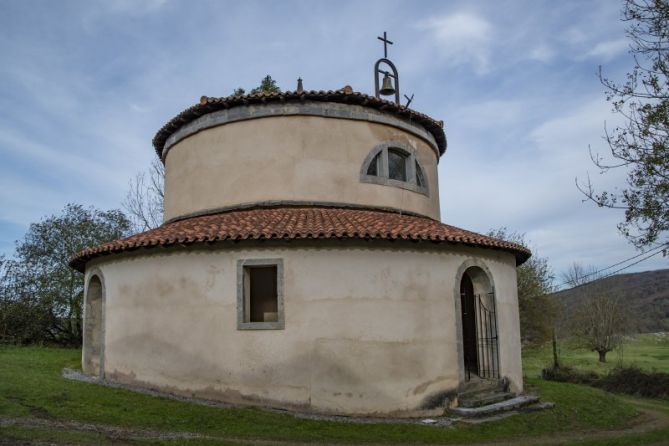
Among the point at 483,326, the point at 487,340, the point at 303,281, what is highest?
the point at 303,281

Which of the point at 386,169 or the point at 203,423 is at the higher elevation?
the point at 386,169

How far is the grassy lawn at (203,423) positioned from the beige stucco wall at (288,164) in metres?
5.17

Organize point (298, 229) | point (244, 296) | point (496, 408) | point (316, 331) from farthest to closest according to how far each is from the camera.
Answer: point (496, 408) < point (244, 296) < point (298, 229) < point (316, 331)

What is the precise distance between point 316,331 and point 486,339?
4.49 m

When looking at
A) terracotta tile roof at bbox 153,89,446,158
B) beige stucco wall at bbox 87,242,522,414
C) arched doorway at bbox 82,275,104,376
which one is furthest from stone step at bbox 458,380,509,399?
arched doorway at bbox 82,275,104,376

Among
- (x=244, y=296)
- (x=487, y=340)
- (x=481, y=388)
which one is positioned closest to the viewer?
(x=244, y=296)

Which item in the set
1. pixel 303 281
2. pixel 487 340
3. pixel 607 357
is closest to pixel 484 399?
pixel 487 340

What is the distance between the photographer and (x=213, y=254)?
11398mm

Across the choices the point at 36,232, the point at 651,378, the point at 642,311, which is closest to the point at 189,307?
the point at 651,378

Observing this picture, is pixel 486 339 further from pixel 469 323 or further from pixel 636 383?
pixel 636 383

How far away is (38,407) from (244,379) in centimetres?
350

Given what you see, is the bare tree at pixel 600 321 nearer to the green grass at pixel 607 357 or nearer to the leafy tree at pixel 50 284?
the green grass at pixel 607 357

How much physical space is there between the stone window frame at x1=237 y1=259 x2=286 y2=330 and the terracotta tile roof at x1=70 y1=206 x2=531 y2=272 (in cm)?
59

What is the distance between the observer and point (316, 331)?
10.8 metres
